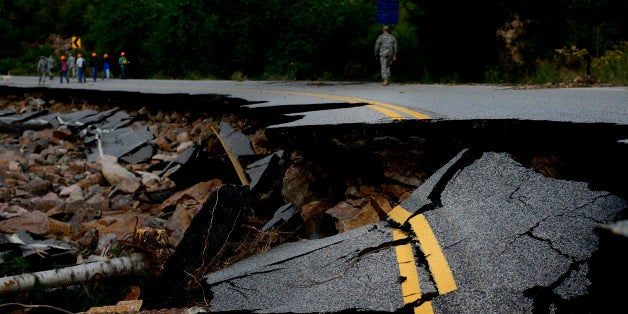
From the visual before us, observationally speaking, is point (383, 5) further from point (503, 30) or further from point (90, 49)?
point (90, 49)

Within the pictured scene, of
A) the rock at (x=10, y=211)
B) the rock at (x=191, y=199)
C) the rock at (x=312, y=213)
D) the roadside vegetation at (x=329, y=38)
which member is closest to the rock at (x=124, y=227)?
the rock at (x=191, y=199)

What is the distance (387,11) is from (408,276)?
13.8 meters

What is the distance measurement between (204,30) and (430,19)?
1595 centimetres

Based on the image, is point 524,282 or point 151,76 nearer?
point 524,282

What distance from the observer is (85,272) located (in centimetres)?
459

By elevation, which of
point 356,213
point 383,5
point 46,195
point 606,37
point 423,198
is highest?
point 383,5

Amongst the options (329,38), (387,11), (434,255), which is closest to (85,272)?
(434,255)

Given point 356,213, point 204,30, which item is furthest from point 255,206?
point 204,30

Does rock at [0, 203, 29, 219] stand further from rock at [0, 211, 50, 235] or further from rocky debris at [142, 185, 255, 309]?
rocky debris at [142, 185, 255, 309]

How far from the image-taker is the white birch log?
171 inches

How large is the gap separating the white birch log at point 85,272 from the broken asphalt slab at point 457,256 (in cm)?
123

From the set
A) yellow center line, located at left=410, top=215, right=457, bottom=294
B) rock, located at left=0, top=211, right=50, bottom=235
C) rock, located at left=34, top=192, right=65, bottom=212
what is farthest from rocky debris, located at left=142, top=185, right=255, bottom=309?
rock, located at left=34, top=192, right=65, bottom=212

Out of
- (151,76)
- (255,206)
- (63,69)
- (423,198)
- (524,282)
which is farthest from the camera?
(151,76)

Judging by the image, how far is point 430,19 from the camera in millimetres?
16062
